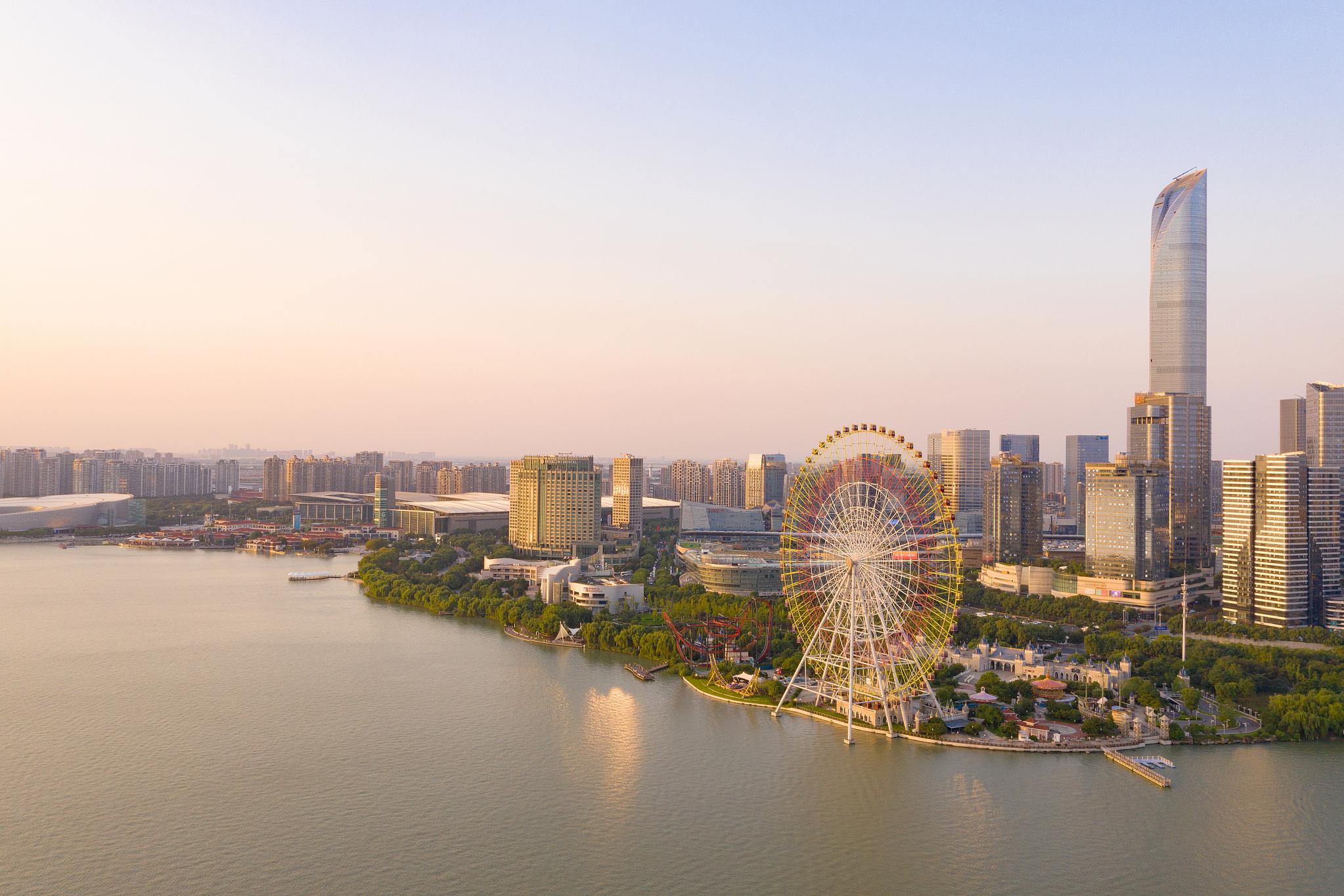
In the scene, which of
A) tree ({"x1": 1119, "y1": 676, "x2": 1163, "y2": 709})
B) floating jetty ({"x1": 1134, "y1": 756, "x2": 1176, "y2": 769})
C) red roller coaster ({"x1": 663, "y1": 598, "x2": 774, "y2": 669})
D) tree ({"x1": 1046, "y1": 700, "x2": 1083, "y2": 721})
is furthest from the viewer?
red roller coaster ({"x1": 663, "y1": 598, "x2": 774, "y2": 669})

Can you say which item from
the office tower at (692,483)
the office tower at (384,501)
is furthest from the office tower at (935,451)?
the office tower at (384,501)

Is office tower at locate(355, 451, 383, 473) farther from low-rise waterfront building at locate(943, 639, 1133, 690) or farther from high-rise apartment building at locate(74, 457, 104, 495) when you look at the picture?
low-rise waterfront building at locate(943, 639, 1133, 690)

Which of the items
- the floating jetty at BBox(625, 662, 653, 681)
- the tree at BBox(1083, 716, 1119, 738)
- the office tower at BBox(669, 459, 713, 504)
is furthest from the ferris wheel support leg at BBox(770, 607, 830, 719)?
the office tower at BBox(669, 459, 713, 504)

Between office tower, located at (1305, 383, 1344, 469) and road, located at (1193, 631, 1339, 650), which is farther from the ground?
office tower, located at (1305, 383, 1344, 469)

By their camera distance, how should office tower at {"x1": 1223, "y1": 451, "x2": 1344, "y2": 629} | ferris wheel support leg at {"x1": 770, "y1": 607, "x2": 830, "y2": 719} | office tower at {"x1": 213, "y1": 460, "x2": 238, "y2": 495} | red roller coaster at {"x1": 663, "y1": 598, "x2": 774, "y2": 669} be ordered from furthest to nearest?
office tower at {"x1": 213, "y1": 460, "x2": 238, "y2": 495}
office tower at {"x1": 1223, "y1": 451, "x2": 1344, "y2": 629}
red roller coaster at {"x1": 663, "y1": 598, "x2": 774, "y2": 669}
ferris wheel support leg at {"x1": 770, "y1": 607, "x2": 830, "y2": 719}

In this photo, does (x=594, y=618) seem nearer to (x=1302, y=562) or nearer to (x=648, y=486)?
(x=1302, y=562)

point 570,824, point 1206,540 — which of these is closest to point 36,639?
point 570,824

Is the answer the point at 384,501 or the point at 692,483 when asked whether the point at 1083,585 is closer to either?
the point at 384,501
